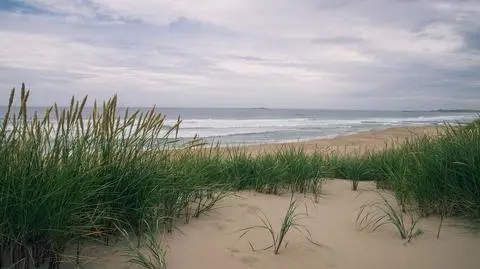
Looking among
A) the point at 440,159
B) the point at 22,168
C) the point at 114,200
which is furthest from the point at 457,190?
the point at 22,168

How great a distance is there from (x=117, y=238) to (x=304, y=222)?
1.70 m

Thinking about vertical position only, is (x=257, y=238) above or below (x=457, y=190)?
Answer: below

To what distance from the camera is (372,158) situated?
674cm

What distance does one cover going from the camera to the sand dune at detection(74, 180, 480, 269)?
2.93 meters

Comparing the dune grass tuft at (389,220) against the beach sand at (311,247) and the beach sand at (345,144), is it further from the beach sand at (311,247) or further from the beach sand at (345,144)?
the beach sand at (345,144)

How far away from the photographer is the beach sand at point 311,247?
2.93 metres

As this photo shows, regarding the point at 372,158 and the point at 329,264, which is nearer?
the point at 329,264

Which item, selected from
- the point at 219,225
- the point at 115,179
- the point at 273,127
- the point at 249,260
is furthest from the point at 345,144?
the point at 273,127

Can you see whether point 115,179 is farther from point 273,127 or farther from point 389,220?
point 273,127

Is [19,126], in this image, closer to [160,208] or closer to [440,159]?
[160,208]

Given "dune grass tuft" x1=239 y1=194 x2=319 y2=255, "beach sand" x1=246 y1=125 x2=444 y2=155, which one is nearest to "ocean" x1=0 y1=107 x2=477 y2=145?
"beach sand" x1=246 y1=125 x2=444 y2=155

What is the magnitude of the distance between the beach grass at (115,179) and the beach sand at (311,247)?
201mm

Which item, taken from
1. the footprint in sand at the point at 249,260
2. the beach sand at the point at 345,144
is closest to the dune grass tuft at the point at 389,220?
the footprint in sand at the point at 249,260

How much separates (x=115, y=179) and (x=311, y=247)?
1.62 m
